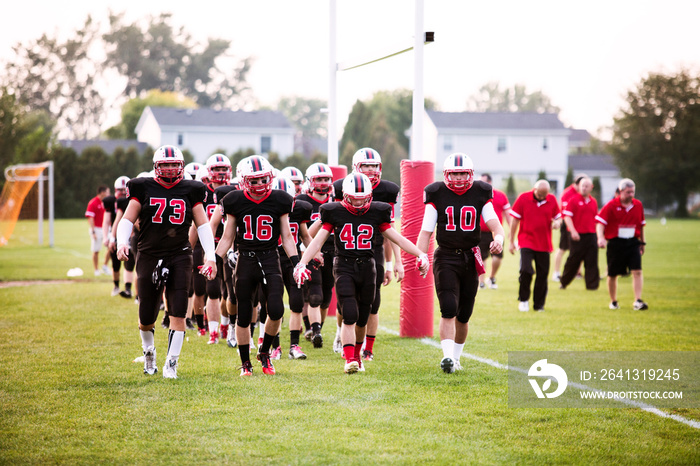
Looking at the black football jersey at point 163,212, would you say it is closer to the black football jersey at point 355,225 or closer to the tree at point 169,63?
the black football jersey at point 355,225

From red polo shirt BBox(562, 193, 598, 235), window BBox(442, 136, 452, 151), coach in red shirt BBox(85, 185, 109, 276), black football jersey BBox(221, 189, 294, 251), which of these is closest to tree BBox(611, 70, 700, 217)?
window BBox(442, 136, 452, 151)

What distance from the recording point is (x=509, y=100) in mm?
95812

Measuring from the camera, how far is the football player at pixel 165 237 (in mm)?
6711

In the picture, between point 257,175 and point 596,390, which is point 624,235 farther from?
point 257,175

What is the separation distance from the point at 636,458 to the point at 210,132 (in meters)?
49.3

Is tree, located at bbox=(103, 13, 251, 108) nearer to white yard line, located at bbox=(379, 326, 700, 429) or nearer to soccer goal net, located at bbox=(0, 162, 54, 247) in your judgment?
soccer goal net, located at bbox=(0, 162, 54, 247)

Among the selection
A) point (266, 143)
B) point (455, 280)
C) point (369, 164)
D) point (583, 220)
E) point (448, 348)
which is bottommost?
point (448, 348)

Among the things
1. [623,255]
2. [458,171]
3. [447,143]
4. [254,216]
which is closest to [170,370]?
[254,216]

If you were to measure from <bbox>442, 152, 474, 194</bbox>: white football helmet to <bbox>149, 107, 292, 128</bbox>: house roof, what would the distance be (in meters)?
46.5

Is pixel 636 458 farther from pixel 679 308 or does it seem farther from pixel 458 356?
pixel 679 308

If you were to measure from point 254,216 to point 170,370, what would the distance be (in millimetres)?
1631

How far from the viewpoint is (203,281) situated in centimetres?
908

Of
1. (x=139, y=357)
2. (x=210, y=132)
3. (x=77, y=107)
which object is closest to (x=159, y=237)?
(x=139, y=357)

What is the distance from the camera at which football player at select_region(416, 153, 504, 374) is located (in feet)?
23.1
